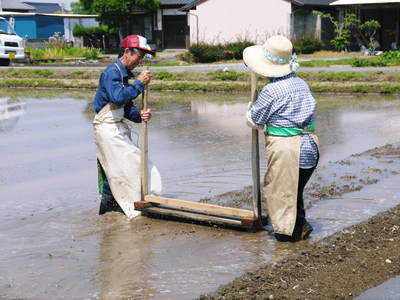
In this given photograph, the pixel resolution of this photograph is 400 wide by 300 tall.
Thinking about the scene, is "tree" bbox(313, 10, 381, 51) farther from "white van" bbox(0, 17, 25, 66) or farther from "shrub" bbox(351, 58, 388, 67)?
"white van" bbox(0, 17, 25, 66)

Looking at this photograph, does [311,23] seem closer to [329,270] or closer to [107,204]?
[107,204]

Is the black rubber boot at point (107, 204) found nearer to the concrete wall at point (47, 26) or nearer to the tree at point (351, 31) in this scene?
the tree at point (351, 31)

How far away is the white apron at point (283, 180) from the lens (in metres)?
6.03

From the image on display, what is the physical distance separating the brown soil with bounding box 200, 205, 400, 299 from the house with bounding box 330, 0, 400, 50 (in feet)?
91.4

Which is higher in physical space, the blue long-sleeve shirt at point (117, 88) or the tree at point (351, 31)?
the tree at point (351, 31)

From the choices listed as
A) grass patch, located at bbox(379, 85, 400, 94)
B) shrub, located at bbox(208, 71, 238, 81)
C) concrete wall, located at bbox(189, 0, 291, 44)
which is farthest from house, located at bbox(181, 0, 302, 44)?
grass patch, located at bbox(379, 85, 400, 94)

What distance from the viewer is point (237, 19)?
36750 millimetres

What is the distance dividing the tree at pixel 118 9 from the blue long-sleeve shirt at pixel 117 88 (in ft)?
104

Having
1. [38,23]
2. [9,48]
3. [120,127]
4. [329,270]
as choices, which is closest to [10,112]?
[120,127]

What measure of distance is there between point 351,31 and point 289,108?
2926 cm

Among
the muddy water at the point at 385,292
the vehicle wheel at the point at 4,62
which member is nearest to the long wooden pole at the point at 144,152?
the muddy water at the point at 385,292

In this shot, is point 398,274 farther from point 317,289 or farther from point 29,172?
point 29,172

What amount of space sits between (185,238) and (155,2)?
34421 mm

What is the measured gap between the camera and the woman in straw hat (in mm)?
6020
